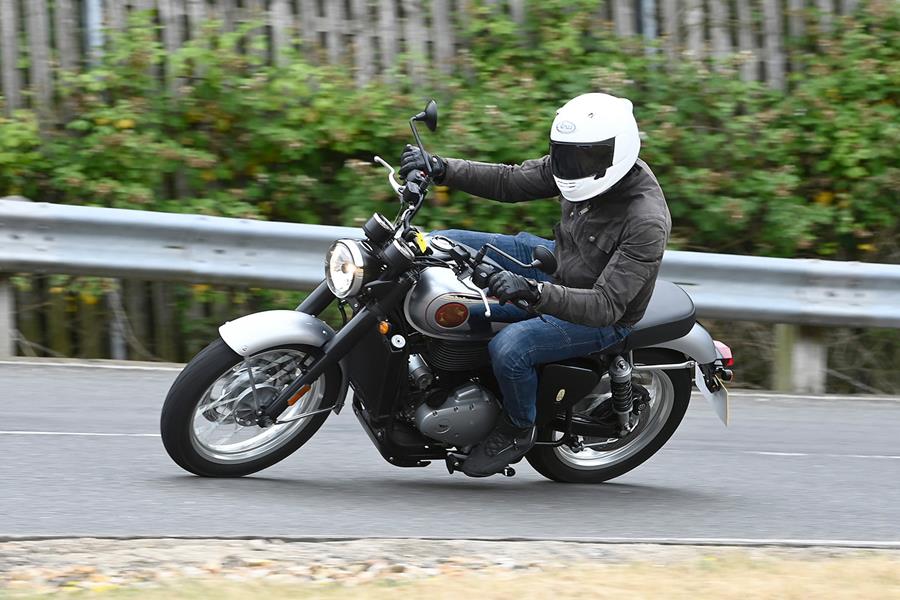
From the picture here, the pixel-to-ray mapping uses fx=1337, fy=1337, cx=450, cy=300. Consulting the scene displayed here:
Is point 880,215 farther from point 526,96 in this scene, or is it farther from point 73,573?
point 73,573

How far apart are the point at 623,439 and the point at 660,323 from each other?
69 cm

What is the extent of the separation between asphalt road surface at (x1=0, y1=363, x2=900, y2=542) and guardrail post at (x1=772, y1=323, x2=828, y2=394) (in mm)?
955

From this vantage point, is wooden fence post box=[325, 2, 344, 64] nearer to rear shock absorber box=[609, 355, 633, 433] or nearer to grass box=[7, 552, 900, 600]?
rear shock absorber box=[609, 355, 633, 433]

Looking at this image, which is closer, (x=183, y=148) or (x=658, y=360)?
(x=658, y=360)

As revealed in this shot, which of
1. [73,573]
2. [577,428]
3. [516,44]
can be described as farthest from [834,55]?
[73,573]

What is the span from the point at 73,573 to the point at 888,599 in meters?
2.82

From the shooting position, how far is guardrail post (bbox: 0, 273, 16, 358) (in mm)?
8008

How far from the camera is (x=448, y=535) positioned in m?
5.22

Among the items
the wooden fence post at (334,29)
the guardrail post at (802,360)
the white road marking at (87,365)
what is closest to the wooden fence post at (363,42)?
the wooden fence post at (334,29)

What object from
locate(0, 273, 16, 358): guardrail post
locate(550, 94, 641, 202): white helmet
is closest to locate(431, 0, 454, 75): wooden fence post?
locate(0, 273, 16, 358): guardrail post

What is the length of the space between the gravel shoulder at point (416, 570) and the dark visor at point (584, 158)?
1.46m

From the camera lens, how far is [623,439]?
6184 millimetres

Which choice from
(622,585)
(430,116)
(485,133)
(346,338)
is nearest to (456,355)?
(346,338)

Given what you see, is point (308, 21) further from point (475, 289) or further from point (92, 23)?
point (475, 289)
